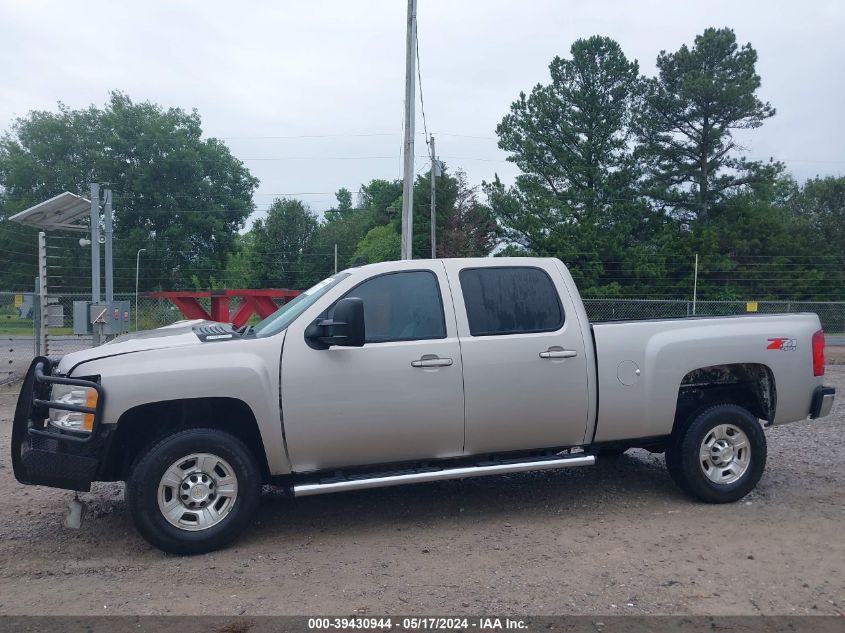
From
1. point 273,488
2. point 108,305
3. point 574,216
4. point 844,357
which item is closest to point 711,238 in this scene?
point 574,216

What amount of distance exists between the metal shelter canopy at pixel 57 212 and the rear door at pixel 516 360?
1004cm

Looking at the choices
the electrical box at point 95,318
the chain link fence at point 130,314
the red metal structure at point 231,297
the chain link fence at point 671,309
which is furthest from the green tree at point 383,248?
the electrical box at point 95,318

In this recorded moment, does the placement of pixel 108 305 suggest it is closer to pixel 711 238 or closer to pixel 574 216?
pixel 574 216

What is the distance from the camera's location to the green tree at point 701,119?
3856cm

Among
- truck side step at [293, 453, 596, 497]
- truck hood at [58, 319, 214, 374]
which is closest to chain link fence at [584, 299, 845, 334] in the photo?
truck side step at [293, 453, 596, 497]

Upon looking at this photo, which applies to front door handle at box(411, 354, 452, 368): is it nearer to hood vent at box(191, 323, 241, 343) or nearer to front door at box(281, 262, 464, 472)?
front door at box(281, 262, 464, 472)

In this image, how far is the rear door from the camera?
569 centimetres

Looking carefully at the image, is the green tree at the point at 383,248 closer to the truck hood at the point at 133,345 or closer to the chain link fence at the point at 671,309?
the chain link fence at the point at 671,309

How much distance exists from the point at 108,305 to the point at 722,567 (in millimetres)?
11349

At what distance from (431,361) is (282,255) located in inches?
977

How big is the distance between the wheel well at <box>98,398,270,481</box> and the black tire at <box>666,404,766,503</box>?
3225 millimetres

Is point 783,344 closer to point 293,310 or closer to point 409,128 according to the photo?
point 293,310

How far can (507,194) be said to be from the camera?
37.7 m

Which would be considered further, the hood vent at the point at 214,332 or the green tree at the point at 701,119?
the green tree at the point at 701,119
